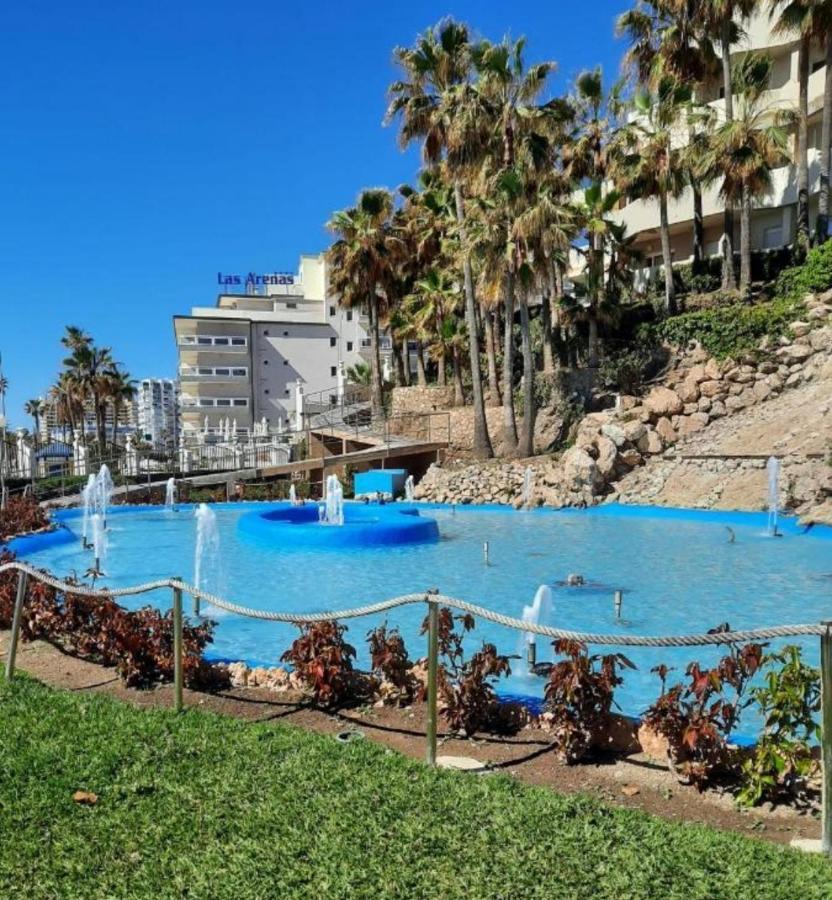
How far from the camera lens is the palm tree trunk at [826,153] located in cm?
2772

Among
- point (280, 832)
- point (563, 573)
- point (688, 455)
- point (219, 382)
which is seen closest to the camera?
point (280, 832)

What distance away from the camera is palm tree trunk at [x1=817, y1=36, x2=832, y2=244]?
90.9 feet

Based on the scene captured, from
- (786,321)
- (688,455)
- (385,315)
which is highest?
(385,315)

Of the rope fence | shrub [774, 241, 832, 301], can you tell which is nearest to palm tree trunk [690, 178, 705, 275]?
shrub [774, 241, 832, 301]

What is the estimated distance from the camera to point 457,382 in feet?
118

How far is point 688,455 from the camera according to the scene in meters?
23.7

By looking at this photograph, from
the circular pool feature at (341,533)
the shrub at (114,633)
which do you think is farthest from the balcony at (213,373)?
the shrub at (114,633)

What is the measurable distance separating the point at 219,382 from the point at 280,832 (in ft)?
204

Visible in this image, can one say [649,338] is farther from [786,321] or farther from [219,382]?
[219,382]

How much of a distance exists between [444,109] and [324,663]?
26.1 m

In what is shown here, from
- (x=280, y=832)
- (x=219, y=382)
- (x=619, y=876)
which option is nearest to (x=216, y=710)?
(x=280, y=832)

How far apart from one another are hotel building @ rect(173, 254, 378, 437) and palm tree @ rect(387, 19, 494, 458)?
32.3 metres

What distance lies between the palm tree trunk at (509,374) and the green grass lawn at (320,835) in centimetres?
2368

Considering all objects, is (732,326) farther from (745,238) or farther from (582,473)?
(582,473)
